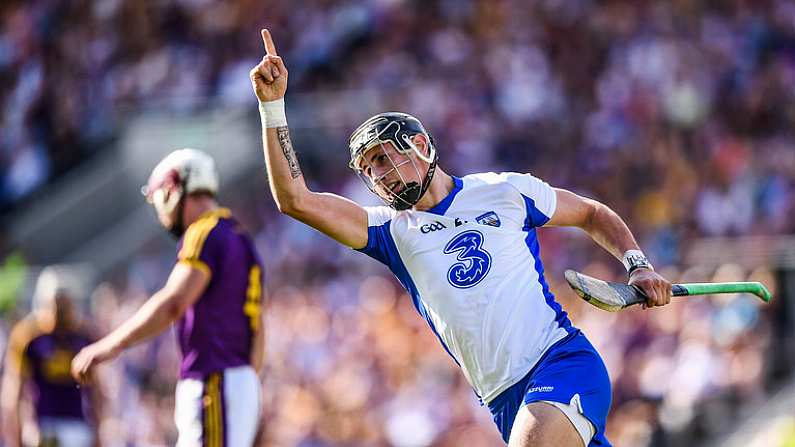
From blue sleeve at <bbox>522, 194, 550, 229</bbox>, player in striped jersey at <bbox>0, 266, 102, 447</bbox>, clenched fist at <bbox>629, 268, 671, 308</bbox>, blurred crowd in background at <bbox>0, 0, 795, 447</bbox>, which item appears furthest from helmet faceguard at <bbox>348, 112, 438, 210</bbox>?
blurred crowd in background at <bbox>0, 0, 795, 447</bbox>

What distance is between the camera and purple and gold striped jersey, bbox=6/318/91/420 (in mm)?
10148

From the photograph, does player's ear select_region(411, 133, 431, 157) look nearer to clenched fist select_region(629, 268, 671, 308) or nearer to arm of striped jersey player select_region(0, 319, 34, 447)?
clenched fist select_region(629, 268, 671, 308)

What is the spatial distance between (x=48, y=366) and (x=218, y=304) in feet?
10.0

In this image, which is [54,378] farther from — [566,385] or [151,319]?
[566,385]

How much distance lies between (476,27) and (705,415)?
7509 mm

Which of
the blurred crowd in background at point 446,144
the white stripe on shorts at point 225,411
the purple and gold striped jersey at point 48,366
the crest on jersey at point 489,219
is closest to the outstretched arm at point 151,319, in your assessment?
the white stripe on shorts at point 225,411

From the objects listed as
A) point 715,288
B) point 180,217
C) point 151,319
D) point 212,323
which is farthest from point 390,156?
point 180,217

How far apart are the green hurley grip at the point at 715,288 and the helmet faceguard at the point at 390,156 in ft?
3.91

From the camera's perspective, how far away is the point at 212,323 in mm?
7535

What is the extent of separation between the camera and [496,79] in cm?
1712

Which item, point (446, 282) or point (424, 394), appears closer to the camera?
point (446, 282)

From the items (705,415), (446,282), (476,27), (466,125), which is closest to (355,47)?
(476,27)

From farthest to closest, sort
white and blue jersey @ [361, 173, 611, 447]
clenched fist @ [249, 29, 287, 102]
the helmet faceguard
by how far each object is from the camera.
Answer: the helmet faceguard → white and blue jersey @ [361, 173, 611, 447] → clenched fist @ [249, 29, 287, 102]

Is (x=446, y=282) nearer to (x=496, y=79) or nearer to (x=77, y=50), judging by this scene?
(x=496, y=79)
